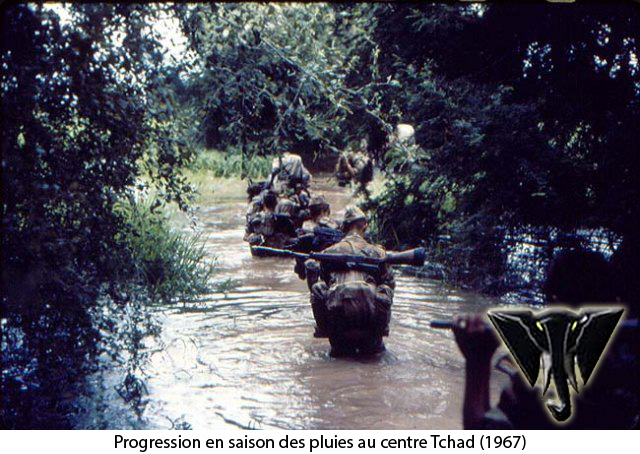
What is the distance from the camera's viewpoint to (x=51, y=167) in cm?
349

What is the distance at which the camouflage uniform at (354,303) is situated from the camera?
4.84m

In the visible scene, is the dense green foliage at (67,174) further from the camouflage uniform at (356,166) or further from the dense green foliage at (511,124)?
the dense green foliage at (511,124)

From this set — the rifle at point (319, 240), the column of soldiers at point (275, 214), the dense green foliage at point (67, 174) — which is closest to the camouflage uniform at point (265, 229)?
the column of soldiers at point (275, 214)

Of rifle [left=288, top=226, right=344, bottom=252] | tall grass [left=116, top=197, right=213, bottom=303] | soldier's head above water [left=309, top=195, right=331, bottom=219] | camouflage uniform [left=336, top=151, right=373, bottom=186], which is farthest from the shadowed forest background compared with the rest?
soldier's head above water [left=309, top=195, right=331, bottom=219]

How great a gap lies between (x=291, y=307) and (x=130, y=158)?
2943 mm

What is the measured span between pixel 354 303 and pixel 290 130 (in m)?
1.26

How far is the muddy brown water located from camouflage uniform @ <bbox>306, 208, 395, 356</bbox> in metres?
0.15

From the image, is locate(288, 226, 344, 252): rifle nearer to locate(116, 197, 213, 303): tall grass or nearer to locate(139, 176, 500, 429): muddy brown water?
locate(139, 176, 500, 429): muddy brown water

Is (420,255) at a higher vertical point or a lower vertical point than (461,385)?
higher

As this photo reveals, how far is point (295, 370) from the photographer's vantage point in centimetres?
479

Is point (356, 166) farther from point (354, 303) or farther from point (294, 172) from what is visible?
point (294, 172)

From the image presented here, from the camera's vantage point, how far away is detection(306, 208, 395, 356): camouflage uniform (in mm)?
4844
